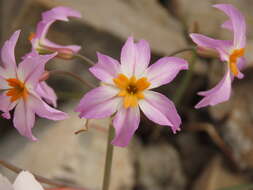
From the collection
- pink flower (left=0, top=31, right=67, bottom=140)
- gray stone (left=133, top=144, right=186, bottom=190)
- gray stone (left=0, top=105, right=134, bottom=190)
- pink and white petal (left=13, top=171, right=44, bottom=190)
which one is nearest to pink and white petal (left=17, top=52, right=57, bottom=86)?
pink flower (left=0, top=31, right=67, bottom=140)

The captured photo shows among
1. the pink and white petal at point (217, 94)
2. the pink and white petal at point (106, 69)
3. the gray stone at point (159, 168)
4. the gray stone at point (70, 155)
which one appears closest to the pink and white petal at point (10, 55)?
the pink and white petal at point (106, 69)

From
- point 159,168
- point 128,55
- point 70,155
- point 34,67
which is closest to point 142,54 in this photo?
point 128,55

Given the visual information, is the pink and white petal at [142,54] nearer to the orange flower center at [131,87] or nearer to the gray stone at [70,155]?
the orange flower center at [131,87]

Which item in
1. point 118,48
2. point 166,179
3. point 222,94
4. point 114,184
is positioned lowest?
point 166,179

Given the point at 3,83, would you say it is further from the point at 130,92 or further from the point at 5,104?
the point at 130,92

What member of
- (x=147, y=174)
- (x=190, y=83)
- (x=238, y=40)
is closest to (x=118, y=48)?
(x=190, y=83)

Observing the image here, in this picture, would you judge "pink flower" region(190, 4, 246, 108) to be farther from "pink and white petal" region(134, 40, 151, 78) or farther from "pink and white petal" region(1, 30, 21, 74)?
"pink and white petal" region(1, 30, 21, 74)

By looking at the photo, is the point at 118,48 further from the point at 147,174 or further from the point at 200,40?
the point at 200,40

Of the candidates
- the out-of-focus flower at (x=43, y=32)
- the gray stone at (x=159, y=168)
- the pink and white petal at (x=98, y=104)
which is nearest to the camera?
the pink and white petal at (x=98, y=104)
